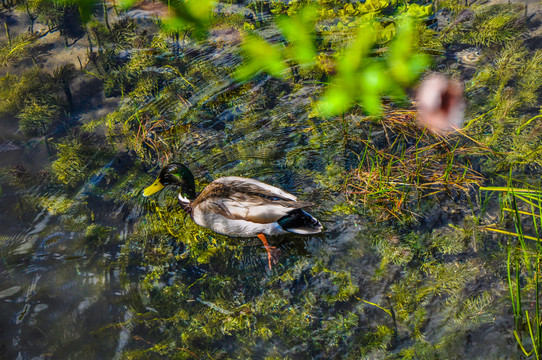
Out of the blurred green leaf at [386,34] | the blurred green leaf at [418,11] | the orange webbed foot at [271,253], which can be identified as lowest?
the orange webbed foot at [271,253]

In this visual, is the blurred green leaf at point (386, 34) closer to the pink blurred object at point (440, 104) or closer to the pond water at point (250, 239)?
the pond water at point (250, 239)

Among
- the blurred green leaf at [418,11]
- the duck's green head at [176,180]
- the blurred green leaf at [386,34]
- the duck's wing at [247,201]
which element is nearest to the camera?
the duck's wing at [247,201]

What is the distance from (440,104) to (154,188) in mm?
3134

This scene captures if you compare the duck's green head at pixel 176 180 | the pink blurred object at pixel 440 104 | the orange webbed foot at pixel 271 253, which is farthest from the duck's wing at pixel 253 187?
the pink blurred object at pixel 440 104

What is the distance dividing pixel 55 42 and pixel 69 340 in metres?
4.18

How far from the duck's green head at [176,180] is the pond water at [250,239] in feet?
0.58

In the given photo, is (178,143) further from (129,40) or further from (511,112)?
(511,112)

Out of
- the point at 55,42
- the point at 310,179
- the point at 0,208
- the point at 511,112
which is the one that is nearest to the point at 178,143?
the point at 310,179

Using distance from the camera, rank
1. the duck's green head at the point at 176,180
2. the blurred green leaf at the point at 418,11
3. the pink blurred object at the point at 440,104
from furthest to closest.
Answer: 1. the blurred green leaf at the point at 418,11
2. the pink blurred object at the point at 440,104
3. the duck's green head at the point at 176,180

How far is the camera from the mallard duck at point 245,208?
139 inches

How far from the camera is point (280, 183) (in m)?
4.07

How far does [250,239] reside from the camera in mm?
3838

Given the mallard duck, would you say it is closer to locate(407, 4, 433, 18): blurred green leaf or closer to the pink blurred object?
the pink blurred object

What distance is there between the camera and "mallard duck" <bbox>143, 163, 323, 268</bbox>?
354cm
